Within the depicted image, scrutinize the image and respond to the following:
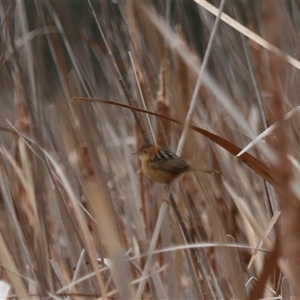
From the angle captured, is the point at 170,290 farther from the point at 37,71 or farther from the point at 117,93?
the point at 117,93

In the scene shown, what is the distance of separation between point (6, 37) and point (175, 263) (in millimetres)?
360

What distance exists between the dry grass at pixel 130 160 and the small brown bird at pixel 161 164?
0.02 m

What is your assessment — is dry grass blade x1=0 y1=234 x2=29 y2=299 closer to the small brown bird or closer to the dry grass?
the dry grass

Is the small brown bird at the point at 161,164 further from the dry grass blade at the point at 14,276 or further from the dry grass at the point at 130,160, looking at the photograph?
the dry grass blade at the point at 14,276

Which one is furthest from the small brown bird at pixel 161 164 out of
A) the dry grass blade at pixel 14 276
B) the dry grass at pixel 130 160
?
the dry grass blade at pixel 14 276

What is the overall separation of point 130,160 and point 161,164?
Answer: 16 cm

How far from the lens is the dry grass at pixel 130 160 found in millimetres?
532

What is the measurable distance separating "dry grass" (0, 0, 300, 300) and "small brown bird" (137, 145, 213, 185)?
0.06 feet

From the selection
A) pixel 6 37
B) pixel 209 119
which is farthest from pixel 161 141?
pixel 6 37

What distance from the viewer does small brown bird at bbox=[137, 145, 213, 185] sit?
73 cm

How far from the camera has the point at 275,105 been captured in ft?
0.67

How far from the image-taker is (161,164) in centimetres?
76

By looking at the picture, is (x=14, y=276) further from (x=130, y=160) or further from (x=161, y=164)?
(x=130, y=160)

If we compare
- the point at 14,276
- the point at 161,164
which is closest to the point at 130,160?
the point at 161,164
